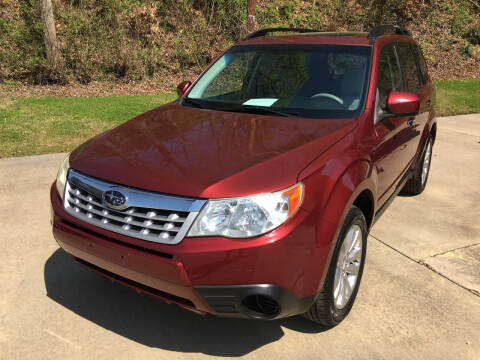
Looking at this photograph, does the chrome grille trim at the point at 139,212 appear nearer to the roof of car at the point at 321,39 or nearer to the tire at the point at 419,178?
the roof of car at the point at 321,39

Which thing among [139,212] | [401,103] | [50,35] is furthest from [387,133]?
[50,35]

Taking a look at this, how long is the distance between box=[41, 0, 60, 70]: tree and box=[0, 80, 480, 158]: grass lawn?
1.07 meters

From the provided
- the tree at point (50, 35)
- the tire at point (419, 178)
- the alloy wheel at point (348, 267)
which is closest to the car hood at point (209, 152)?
the alloy wheel at point (348, 267)

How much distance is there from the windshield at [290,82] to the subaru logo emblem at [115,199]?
129 cm

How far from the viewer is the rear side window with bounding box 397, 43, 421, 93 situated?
14.0 feet

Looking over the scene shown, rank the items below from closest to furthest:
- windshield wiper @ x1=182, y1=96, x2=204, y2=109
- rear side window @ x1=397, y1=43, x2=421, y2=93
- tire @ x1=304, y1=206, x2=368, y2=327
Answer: tire @ x1=304, y1=206, x2=368, y2=327 → windshield wiper @ x1=182, y1=96, x2=204, y2=109 → rear side window @ x1=397, y1=43, x2=421, y2=93

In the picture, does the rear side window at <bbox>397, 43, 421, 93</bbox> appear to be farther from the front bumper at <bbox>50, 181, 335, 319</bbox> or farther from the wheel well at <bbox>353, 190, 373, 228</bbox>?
the front bumper at <bbox>50, 181, 335, 319</bbox>

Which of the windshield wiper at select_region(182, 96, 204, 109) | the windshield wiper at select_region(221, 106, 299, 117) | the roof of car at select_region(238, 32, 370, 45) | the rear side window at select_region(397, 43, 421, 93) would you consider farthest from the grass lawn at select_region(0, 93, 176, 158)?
the rear side window at select_region(397, 43, 421, 93)

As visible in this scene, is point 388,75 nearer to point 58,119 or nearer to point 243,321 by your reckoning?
point 243,321

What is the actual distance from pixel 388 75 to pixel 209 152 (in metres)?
1.85

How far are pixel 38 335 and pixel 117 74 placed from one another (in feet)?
29.8

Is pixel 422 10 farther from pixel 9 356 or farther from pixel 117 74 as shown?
pixel 9 356

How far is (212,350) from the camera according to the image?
108 inches

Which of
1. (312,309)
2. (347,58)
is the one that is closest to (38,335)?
(312,309)
